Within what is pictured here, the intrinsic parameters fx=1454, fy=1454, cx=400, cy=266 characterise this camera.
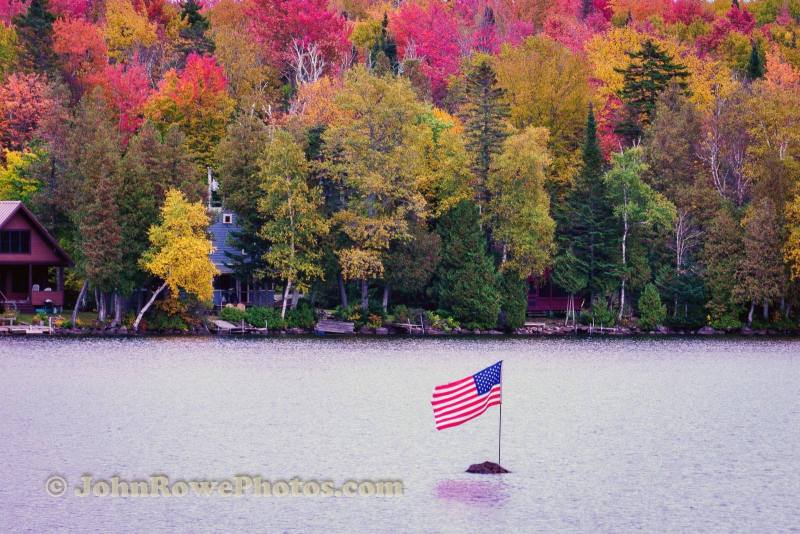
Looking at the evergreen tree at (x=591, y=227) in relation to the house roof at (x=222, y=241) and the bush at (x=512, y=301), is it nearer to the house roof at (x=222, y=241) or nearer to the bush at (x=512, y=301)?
the bush at (x=512, y=301)

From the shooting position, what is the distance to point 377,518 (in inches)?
1468

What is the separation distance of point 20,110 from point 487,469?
80938mm

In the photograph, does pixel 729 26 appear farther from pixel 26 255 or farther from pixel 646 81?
pixel 26 255

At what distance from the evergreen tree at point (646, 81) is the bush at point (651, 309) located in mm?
17886

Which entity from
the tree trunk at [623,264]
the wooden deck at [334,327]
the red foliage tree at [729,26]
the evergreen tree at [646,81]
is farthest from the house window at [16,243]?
the red foliage tree at [729,26]

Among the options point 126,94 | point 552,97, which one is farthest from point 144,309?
point 552,97

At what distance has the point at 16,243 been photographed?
100 m

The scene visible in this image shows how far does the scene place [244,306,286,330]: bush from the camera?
324 ft

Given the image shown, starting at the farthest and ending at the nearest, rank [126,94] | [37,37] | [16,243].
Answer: [37,37] → [126,94] → [16,243]

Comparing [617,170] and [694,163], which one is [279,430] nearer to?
[617,170]

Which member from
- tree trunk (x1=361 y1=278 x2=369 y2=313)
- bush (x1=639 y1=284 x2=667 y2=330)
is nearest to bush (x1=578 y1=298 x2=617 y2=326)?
bush (x1=639 y1=284 x2=667 y2=330)

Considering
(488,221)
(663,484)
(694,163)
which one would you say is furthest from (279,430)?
(694,163)

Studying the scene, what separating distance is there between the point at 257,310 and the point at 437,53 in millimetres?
59425

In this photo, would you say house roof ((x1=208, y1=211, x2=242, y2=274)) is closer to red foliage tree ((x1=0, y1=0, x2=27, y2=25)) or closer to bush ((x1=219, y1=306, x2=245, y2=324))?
bush ((x1=219, y1=306, x2=245, y2=324))
